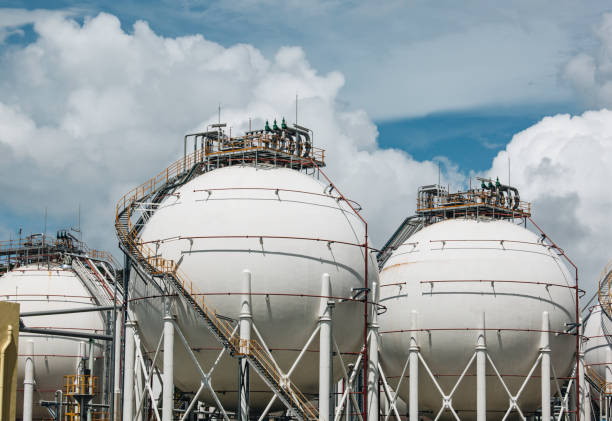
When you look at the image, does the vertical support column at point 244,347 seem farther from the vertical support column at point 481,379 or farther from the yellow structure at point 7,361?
the vertical support column at point 481,379

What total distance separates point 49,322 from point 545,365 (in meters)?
22.2

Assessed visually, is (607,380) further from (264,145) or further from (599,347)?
(264,145)

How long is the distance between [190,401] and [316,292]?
6318 millimetres

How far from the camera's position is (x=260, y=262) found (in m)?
31.6

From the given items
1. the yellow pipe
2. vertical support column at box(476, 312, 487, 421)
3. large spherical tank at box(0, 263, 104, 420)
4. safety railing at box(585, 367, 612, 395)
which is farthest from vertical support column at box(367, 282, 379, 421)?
safety railing at box(585, 367, 612, 395)

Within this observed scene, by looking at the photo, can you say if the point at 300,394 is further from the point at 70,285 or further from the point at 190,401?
the point at 70,285

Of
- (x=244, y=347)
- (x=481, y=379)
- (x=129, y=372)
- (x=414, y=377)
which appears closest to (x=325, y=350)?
(x=244, y=347)

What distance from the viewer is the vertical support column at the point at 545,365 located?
3841 centimetres

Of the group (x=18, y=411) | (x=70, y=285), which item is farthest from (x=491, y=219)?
(x=18, y=411)

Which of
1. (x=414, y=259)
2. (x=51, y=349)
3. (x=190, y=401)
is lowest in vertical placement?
(x=190, y=401)

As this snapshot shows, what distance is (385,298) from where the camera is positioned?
4150 cm

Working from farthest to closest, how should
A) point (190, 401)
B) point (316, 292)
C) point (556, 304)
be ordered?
point (556, 304) → point (190, 401) → point (316, 292)

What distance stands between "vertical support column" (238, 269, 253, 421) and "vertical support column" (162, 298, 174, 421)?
218cm

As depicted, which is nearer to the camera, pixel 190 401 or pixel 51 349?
pixel 190 401
